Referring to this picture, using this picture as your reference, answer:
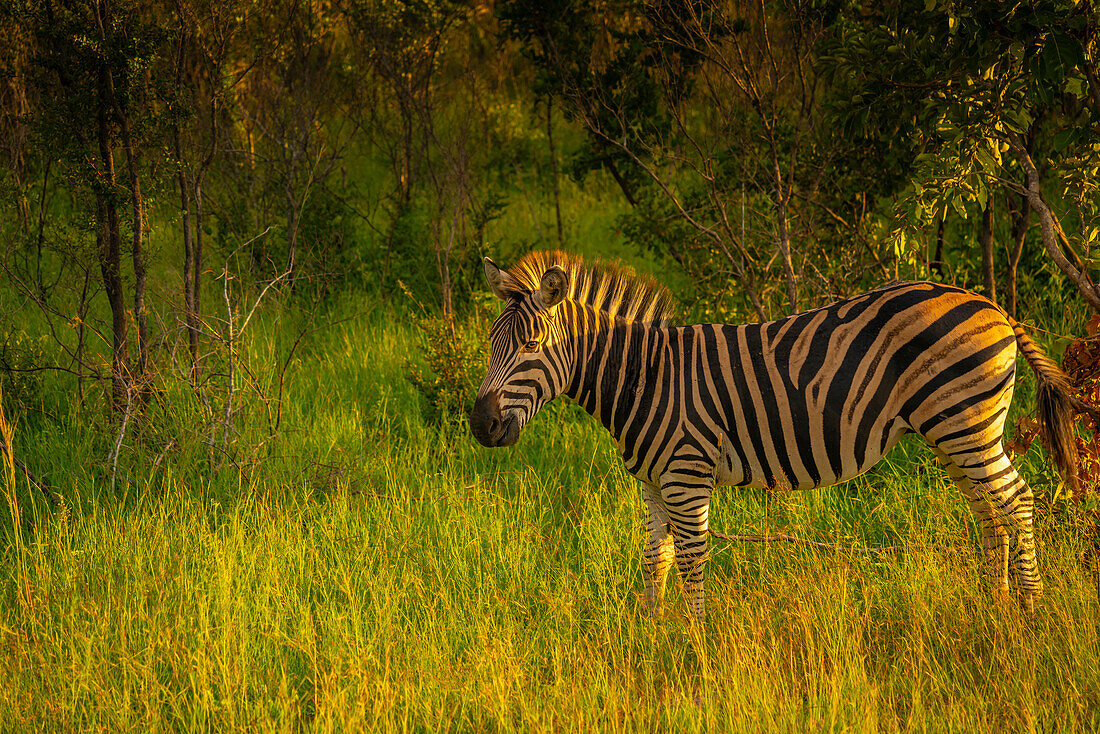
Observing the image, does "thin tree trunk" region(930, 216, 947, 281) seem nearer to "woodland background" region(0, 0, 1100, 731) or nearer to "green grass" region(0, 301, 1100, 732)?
"woodland background" region(0, 0, 1100, 731)

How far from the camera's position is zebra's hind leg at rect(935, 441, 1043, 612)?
4.12 metres

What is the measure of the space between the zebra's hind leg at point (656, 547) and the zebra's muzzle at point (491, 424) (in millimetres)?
883

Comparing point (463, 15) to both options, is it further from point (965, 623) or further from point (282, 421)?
point (965, 623)

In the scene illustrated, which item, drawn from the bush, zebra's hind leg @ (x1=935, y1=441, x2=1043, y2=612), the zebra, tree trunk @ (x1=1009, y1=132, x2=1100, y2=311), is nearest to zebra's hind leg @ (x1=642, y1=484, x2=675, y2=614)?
the zebra

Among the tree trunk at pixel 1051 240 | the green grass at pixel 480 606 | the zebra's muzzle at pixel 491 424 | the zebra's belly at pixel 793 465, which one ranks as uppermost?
the tree trunk at pixel 1051 240

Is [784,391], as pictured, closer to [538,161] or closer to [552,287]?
[552,287]

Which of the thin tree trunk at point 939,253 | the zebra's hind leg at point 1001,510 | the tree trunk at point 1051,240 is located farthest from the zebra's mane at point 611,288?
the thin tree trunk at point 939,253

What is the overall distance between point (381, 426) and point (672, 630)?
3.51 meters

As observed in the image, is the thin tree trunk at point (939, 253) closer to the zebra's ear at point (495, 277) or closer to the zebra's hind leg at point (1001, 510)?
the zebra's hind leg at point (1001, 510)

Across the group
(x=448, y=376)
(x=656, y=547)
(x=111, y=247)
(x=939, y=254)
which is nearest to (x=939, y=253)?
(x=939, y=254)

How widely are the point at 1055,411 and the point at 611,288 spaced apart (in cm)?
211

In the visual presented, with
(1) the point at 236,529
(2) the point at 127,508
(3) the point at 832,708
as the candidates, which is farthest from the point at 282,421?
(3) the point at 832,708

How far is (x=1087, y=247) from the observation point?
15.3ft

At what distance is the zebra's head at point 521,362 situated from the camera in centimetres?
400
